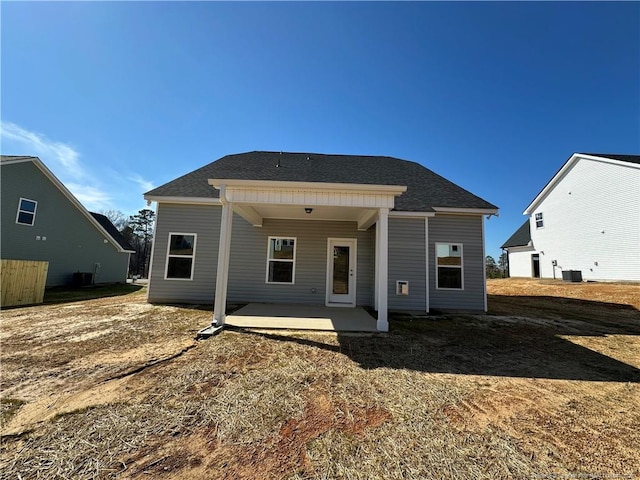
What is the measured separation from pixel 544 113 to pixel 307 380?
1578 centimetres

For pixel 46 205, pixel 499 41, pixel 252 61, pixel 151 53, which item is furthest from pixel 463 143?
pixel 46 205

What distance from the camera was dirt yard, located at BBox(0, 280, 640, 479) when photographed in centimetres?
190

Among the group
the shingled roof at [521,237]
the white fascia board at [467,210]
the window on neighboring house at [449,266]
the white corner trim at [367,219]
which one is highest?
the shingled roof at [521,237]

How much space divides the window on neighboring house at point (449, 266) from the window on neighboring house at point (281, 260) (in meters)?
4.83

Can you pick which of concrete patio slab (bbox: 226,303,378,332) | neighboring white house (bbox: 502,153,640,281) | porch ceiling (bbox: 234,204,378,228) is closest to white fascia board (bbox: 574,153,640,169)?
neighboring white house (bbox: 502,153,640,281)

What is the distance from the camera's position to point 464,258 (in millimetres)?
8555

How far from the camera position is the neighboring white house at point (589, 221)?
13.2m

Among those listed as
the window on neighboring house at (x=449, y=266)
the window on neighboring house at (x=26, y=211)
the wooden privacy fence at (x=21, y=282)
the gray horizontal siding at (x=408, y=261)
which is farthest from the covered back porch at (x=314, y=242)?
the window on neighboring house at (x=26, y=211)

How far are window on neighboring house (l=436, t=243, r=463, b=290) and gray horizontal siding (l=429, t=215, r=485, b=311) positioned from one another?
5.2 inches

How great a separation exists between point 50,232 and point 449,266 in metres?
19.3

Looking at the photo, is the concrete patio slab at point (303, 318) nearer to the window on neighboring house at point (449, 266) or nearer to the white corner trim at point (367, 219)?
the white corner trim at point (367, 219)

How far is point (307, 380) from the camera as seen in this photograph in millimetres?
3287

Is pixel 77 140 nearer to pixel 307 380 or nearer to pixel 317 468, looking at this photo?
pixel 307 380

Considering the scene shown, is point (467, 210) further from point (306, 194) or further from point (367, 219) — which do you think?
point (306, 194)
